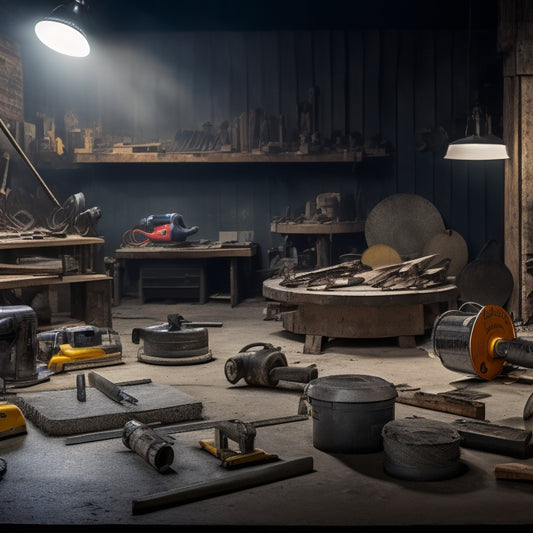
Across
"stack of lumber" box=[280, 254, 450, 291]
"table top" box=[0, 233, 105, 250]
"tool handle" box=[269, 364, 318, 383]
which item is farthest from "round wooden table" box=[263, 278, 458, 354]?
"table top" box=[0, 233, 105, 250]

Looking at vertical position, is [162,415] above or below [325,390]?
below

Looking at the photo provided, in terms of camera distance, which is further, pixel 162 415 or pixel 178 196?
pixel 178 196

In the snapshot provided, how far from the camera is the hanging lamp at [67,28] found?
7316 millimetres

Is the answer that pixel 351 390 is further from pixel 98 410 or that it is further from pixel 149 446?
pixel 98 410

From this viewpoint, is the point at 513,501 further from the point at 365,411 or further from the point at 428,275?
the point at 428,275

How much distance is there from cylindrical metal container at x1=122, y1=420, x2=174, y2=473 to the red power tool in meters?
6.01

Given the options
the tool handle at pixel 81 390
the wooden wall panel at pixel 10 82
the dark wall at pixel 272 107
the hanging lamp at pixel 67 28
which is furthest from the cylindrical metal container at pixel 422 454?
the wooden wall panel at pixel 10 82

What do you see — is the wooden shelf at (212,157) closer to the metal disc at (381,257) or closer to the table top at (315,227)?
the table top at (315,227)

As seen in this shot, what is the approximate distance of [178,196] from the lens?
10234 mm

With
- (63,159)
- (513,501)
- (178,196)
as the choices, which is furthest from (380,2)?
(513,501)

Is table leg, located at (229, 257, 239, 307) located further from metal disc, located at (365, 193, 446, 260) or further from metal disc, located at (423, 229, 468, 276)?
metal disc, located at (423, 229, 468, 276)

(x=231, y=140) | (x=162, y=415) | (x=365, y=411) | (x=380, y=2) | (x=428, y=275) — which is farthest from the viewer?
(x=231, y=140)

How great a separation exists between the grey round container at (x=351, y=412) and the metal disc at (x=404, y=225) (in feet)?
19.8

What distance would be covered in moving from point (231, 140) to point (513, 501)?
7.31 meters
